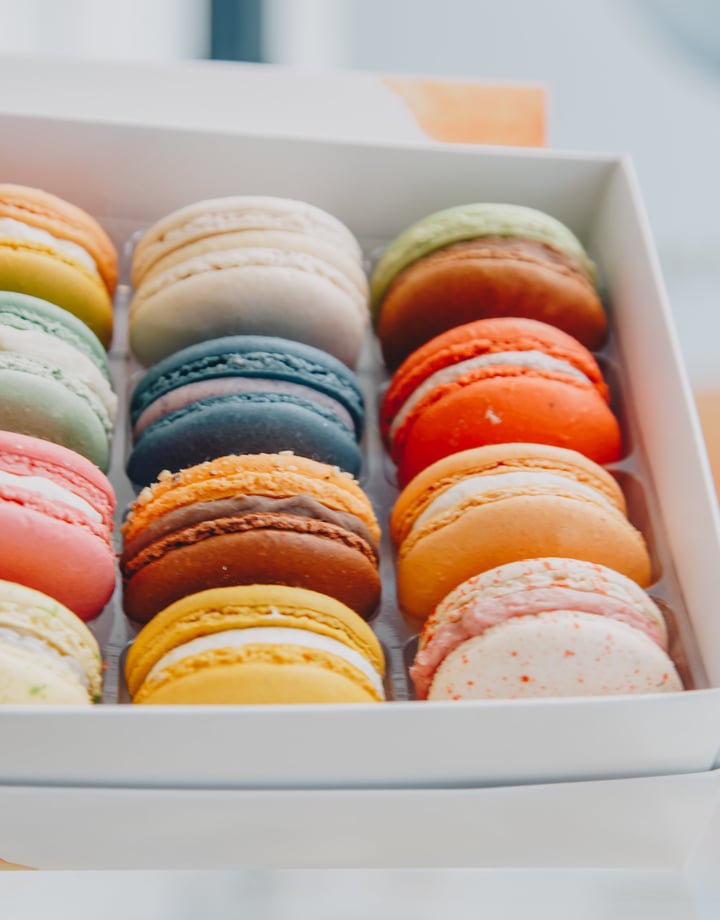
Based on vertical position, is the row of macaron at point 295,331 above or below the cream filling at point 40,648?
above

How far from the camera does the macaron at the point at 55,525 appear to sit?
1104 millimetres

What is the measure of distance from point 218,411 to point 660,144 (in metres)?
1.36

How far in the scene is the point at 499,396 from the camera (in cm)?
129

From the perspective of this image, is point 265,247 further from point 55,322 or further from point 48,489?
point 48,489

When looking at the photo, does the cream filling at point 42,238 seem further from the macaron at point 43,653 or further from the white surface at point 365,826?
the white surface at point 365,826

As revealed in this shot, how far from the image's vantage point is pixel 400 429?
1381mm

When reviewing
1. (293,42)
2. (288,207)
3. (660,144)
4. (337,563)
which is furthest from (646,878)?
(293,42)

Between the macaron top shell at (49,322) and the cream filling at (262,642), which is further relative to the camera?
the macaron top shell at (49,322)

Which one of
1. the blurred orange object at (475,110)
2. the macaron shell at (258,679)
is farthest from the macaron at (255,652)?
the blurred orange object at (475,110)

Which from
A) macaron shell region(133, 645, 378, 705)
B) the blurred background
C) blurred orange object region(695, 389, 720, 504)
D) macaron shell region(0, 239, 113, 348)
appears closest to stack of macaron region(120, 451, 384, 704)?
macaron shell region(133, 645, 378, 705)

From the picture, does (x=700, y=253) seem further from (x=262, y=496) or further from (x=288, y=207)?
(x=262, y=496)

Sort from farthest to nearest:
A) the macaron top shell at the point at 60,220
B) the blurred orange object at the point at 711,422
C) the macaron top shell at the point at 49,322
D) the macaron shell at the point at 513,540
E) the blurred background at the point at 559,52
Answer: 1. the blurred background at the point at 559,52
2. the blurred orange object at the point at 711,422
3. the macaron top shell at the point at 60,220
4. the macaron top shell at the point at 49,322
5. the macaron shell at the point at 513,540

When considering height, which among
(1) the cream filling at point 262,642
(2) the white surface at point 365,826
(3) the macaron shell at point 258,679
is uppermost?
(1) the cream filling at point 262,642

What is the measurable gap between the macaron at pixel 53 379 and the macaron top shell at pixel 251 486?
10cm
